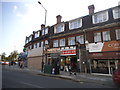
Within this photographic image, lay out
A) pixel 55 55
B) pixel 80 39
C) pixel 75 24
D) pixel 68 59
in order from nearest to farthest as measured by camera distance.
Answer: pixel 80 39
pixel 68 59
pixel 75 24
pixel 55 55

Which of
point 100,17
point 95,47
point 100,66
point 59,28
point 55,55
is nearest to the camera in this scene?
point 100,66

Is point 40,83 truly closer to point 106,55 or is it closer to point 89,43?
point 106,55

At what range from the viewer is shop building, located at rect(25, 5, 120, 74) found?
1385 cm

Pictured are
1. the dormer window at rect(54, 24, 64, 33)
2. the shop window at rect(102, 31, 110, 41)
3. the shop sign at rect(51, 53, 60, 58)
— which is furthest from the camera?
the dormer window at rect(54, 24, 64, 33)

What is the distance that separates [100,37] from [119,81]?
9.17m

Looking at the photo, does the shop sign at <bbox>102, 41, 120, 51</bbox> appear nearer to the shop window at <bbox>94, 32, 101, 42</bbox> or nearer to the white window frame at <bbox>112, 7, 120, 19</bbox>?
the shop window at <bbox>94, 32, 101, 42</bbox>

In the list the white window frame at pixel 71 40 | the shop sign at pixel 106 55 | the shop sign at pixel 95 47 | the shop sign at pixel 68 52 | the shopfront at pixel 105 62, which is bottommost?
the shopfront at pixel 105 62

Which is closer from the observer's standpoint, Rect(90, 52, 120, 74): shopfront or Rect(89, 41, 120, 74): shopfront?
Rect(89, 41, 120, 74): shopfront

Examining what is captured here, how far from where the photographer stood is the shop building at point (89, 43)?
13.9 metres

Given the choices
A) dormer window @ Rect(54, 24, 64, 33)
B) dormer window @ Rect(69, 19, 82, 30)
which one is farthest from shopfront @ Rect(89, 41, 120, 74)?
dormer window @ Rect(54, 24, 64, 33)

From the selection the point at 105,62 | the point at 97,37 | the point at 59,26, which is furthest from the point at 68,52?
the point at 59,26

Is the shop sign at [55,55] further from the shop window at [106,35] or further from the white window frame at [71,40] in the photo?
the shop window at [106,35]

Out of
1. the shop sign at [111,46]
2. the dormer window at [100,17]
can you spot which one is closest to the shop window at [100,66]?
the shop sign at [111,46]

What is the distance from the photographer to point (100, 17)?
15.9m
